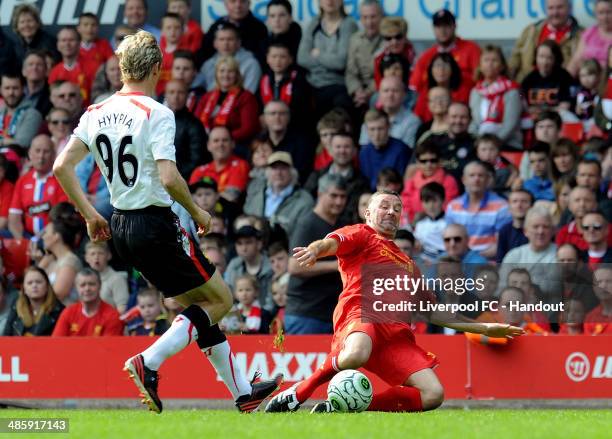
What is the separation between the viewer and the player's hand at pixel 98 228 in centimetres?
837

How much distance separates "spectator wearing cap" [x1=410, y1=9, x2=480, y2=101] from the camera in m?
15.3

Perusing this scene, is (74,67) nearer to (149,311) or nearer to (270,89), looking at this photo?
(270,89)

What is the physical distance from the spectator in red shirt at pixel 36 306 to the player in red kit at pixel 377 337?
4773 millimetres

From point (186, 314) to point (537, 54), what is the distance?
23.9 feet

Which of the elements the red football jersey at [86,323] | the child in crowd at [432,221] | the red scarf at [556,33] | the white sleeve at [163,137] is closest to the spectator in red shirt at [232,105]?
the child in crowd at [432,221]

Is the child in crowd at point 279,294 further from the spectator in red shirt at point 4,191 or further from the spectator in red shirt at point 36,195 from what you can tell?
the spectator in red shirt at point 4,191

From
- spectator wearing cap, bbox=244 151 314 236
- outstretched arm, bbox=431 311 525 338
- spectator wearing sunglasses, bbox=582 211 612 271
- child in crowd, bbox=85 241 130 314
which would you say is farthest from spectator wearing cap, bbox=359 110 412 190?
outstretched arm, bbox=431 311 525 338

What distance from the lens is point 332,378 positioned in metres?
9.23

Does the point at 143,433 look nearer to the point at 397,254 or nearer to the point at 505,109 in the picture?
the point at 397,254

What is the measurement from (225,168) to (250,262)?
59.8 inches

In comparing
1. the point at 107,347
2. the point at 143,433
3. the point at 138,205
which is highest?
the point at 138,205

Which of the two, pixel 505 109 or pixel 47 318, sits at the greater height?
pixel 505 109

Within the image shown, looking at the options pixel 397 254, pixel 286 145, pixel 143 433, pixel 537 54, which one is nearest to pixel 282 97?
pixel 286 145

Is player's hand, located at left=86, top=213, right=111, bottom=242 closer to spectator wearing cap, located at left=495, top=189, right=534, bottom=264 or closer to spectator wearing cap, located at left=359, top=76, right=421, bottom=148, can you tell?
spectator wearing cap, located at left=495, top=189, right=534, bottom=264
